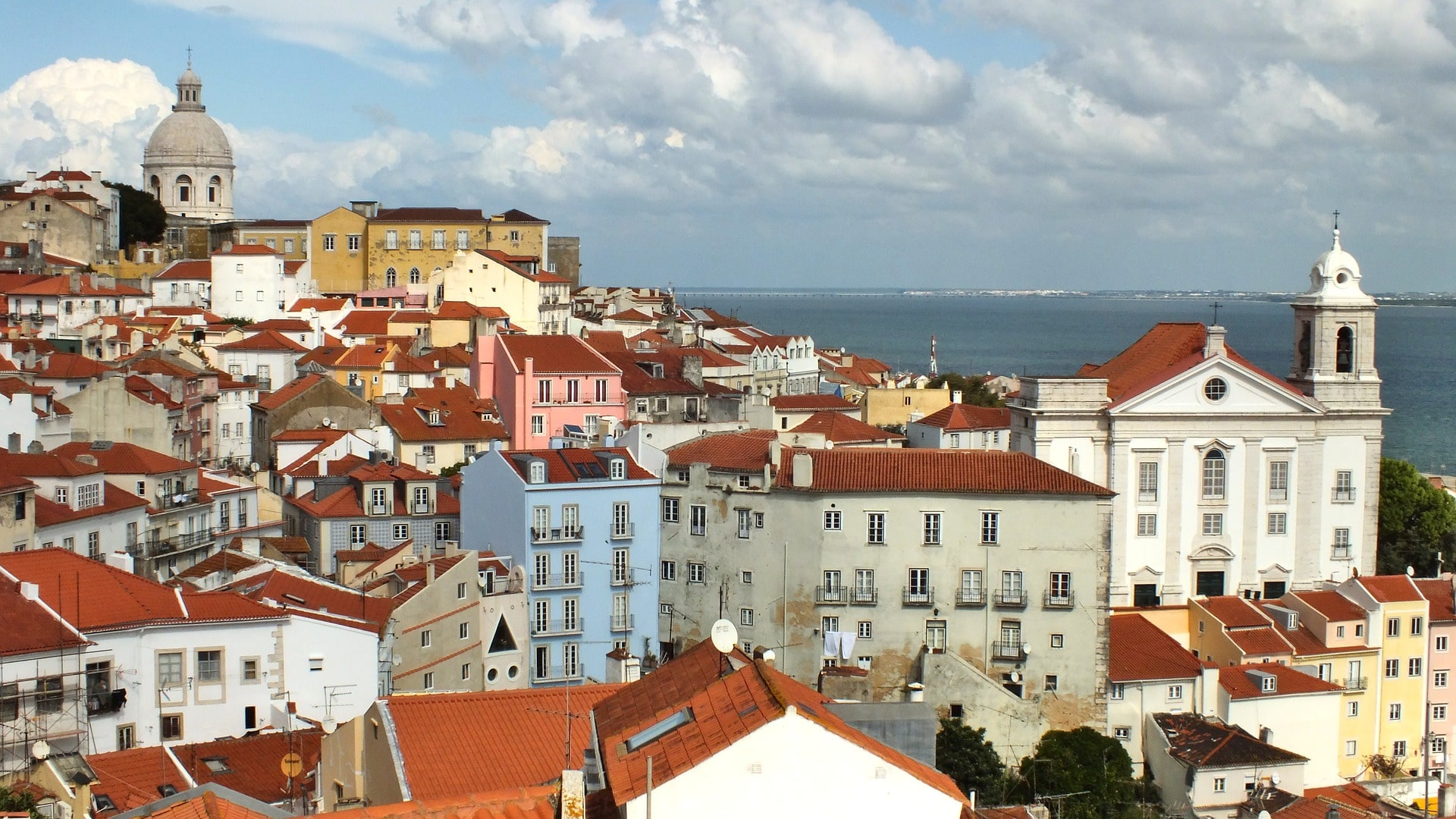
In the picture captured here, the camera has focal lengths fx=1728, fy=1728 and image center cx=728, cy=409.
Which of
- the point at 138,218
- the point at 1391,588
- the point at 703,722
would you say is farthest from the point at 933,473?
the point at 138,218

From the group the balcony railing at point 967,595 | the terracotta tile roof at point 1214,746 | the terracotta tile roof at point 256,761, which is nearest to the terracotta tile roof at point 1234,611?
the terracotta tile roof at point 1214,746

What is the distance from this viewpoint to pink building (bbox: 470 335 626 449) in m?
52.2

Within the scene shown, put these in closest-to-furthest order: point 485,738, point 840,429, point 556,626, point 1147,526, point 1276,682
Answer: point 485,738
point 556,626
point 1276,682
point 1147,526
point 840,429

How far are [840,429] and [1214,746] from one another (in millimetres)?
19913

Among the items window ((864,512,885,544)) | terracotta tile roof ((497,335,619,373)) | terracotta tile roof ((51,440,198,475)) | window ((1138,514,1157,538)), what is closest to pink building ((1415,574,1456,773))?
window ((1138,514,1157,538))

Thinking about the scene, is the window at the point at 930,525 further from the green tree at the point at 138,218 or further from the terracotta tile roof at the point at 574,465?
the green tree at the point at 138,218

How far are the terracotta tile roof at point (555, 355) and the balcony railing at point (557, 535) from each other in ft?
57.2

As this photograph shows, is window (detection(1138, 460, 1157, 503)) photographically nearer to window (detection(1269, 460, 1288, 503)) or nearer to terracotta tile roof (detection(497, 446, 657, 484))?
window (detection(1269, 460, 1288, 503))

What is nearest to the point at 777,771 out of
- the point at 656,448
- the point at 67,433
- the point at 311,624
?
the point at 311,624

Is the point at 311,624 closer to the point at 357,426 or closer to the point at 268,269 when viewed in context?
the point at 357,426

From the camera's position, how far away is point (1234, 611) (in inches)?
1545

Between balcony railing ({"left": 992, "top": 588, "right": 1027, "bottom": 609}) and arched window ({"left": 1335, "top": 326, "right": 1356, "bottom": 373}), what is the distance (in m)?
16.7

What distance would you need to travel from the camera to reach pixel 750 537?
34531mm

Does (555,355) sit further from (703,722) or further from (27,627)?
(703,722)
